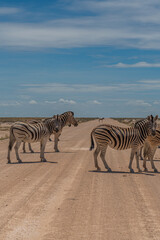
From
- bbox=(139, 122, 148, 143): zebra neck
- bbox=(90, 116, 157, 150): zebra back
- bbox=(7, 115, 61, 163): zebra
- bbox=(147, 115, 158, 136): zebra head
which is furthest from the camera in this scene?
bbox=(7, 115, 61, 163): zebra

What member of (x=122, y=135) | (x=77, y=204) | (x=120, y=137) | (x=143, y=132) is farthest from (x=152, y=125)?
(x=77, y=204)

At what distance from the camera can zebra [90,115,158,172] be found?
14.7 m

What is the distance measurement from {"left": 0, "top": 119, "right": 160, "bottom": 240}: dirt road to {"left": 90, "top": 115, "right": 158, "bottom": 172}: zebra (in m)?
0.87

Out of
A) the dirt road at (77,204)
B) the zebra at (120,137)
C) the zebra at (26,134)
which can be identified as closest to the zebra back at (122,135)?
the zebra at (120,137)

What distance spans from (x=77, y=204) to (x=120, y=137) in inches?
244

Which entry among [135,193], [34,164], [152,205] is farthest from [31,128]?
[152,205]

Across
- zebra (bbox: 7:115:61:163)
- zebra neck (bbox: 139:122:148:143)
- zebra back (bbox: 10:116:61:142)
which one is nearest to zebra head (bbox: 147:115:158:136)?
zebra neck (bbox: 139:122:148:143)

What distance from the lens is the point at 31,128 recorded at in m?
17.5

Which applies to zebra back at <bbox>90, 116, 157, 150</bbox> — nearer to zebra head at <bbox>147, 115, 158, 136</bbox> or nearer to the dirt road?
zebra head at <bbox>147, 115, 158, 136</bbox>

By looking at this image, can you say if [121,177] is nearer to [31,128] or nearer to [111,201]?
→ [111,201]

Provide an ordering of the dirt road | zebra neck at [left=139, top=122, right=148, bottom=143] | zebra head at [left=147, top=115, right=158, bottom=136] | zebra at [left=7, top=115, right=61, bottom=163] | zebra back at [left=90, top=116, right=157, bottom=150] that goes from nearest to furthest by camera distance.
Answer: the dirt road
zebra back at [left=90, top=116, right=157, bottom=150]
zebra neck at [left=139, top=122, right=148, bottom=143]
zebra head at [left=147, top=115, right=158, bottom=136]
zebra at [left=7, top=115, right=61, bottom=163]

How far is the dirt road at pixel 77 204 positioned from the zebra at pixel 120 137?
875 millimetres

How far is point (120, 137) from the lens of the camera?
585 inches

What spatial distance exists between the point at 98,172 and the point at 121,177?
53.4 inches
